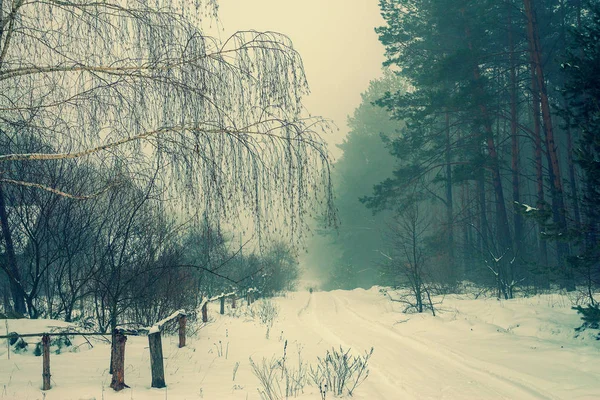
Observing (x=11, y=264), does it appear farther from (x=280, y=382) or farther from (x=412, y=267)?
(x=412, y=267)

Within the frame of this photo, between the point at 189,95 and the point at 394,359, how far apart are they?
23.9ft

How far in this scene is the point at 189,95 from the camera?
10.4ft

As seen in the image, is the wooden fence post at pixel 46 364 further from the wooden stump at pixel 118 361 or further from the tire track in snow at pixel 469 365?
the tire track in snow at pixel 469 365

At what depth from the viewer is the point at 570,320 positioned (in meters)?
10.3

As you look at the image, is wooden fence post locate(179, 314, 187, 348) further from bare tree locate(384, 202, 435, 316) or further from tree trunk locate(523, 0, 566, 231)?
tree trunk locate(523, 0, 566, 231)

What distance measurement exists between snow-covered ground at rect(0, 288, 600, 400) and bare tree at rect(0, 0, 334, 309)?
11.7 ft

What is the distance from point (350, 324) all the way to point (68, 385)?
1042 centimetres

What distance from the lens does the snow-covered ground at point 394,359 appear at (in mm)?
5836

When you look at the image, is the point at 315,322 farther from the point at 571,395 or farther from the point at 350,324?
the point at 571,395

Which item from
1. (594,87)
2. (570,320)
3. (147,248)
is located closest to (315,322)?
(570,320)

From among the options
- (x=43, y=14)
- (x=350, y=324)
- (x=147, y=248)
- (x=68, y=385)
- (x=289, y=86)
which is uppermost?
(x=43, y=14)

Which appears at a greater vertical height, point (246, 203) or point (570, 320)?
point (246, 203)

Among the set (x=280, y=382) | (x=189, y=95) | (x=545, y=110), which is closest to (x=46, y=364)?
(x=280, y=382)

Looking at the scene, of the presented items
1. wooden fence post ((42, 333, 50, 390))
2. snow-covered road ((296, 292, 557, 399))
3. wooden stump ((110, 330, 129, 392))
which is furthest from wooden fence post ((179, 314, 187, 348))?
snow-covered road ((296, 292, 557, 399))
